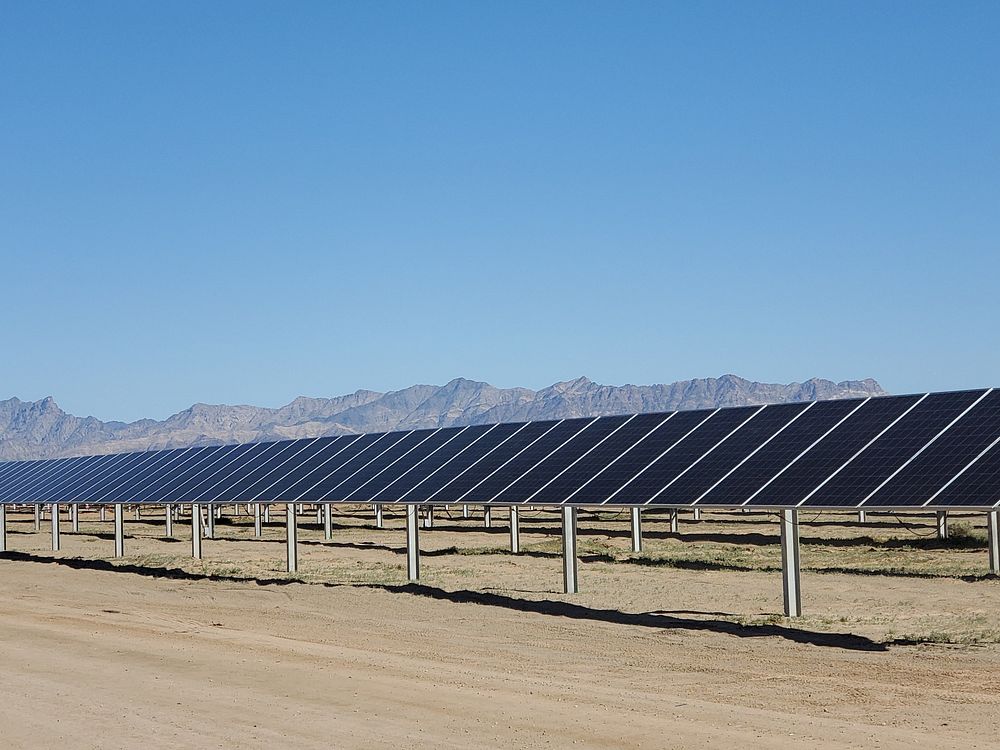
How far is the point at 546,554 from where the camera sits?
136ft

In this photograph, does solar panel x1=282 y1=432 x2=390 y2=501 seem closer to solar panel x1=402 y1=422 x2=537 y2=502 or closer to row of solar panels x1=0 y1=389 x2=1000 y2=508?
row of solar panels x1=0 y1=389 x2=1000 y2=508

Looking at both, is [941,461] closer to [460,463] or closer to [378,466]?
[460,463]

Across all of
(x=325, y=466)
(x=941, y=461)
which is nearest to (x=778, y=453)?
(x=941, y=461)

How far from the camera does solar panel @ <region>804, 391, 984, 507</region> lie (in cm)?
2114

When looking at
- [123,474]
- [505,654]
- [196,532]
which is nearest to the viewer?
[505,654]

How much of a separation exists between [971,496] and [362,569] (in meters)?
20.9

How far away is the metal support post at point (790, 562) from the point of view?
2241 cm

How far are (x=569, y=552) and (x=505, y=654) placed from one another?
26.9ft

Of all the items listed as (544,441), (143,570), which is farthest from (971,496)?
(143,570)

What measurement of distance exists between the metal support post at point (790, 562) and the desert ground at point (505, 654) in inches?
18.8

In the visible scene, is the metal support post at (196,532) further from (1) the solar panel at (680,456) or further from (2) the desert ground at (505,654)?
(1) the solar panel at (680,456)

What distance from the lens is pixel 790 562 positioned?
2281 centimetres

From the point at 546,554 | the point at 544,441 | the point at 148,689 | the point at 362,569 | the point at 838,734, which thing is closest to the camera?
the point at 838,734

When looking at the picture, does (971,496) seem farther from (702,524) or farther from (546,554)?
(702,524)
